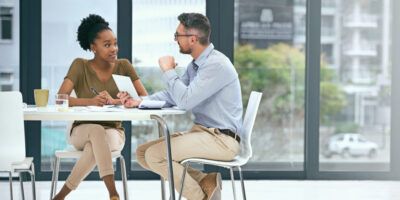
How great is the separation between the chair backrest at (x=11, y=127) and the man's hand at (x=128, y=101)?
59 centimetres

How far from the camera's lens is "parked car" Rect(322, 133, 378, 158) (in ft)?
21.3

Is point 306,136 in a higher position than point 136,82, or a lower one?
lower

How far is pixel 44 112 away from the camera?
3566 mm

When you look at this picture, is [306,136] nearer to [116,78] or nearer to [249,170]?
[249,170]

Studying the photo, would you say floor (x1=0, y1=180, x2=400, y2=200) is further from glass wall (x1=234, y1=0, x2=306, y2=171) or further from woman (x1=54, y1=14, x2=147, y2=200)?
woman (x1=54, y1=14, x2=147, y2=200)

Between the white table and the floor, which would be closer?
the white table

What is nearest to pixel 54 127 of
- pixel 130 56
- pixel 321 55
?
pixel 130 56

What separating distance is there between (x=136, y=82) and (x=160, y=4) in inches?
72.7

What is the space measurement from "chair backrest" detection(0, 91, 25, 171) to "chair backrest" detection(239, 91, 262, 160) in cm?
113

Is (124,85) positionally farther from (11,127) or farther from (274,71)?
(274,71)

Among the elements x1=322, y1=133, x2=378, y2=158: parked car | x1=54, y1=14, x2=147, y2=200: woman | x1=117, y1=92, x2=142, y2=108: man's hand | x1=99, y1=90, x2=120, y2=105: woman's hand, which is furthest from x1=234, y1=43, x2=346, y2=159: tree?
x1=117, y1=92, x2=142, y2=108: man's hand

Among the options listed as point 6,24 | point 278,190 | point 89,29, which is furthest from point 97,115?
point 6,24

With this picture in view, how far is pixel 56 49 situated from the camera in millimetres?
6273

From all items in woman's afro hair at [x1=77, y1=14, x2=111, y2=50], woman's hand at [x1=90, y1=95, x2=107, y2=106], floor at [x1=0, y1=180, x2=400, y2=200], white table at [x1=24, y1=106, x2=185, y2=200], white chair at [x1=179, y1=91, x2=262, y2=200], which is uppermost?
woman's afro hair at [x1=77, y1=14, x2=111, y2=50]
